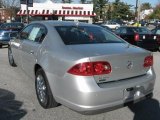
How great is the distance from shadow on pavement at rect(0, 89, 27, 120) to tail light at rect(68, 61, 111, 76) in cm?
137

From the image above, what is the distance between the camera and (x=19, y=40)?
7.14 m

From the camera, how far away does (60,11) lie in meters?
38.9

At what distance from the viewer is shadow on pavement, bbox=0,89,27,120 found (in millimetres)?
4914

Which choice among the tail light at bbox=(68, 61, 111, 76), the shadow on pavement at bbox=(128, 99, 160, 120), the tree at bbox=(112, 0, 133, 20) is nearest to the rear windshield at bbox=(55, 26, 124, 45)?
the tail light at bbox=(68, 61, 111, 76)

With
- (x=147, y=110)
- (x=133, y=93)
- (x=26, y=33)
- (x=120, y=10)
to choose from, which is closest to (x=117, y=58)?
(x=133, y=93)

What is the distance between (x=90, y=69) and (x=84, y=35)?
1359 mm

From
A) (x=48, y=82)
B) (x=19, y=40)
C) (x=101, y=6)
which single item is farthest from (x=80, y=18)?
(x=101, y=6)

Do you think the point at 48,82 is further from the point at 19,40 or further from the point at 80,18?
the point at 80,18

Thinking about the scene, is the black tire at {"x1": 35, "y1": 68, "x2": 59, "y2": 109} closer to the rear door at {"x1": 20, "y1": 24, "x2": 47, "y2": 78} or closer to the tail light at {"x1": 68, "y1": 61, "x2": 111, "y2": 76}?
the rear door at {"x1": 20, "y1": 24, "x2": 47, "y2": 78}

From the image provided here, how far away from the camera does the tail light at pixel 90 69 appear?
418 centimetres

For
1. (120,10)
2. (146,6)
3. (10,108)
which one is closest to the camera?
(10,108)

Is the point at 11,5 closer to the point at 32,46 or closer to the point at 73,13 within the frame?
the point at 73,13

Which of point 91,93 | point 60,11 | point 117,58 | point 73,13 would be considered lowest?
point 91,93

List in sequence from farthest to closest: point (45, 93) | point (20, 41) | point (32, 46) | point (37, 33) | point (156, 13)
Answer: point (156, 13), point (20, 41), point (37, 33), point (32, 46), point (45, 93)
